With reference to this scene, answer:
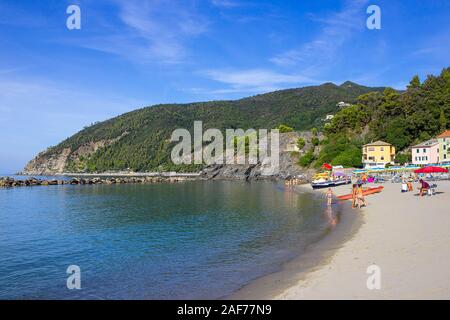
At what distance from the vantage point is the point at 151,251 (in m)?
19.2

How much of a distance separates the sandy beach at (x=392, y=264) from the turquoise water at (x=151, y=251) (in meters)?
2.64

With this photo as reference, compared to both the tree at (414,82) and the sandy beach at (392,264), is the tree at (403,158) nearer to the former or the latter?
the tree at (414,82)

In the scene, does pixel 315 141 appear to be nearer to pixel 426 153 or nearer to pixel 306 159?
pixel 306 159

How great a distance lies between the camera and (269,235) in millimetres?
22422

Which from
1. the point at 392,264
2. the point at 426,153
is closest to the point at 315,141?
the point at 426,153

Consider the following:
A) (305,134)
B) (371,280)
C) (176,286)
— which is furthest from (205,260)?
(305,134)

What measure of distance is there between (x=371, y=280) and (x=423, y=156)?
2609 inches

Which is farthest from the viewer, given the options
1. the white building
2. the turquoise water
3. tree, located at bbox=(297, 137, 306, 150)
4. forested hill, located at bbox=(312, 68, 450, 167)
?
tree, located at bbox=(297, 137, 306, 150)

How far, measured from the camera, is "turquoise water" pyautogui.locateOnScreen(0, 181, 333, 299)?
13516 millimetres

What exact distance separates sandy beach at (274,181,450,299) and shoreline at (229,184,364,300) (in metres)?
0.34

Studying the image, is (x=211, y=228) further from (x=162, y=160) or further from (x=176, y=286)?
(x=162, y=160)
